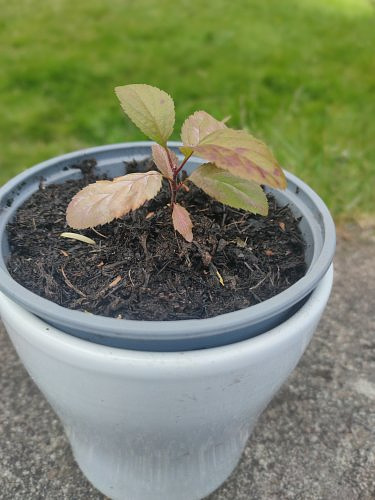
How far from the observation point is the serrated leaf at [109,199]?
944 mm

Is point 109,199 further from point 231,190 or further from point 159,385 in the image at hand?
point 159,385

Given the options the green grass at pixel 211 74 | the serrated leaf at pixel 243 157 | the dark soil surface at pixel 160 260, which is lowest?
the green grass at pixel 211 74

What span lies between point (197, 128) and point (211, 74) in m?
2.41

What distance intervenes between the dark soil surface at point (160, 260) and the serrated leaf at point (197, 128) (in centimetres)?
17

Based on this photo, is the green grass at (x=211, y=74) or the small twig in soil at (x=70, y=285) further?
the green grass at (x=211, y=74)

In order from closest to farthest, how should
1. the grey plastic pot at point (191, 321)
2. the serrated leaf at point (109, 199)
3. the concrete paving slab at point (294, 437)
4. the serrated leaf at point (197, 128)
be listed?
the grey plastic pot at point (191, 321)
the serrated leaf at point (109, 199)
the serrated leaf at point (197, 128)
the concrete paving slab at point (294, 437)

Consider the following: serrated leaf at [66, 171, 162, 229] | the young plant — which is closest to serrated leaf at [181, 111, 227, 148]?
the young plant

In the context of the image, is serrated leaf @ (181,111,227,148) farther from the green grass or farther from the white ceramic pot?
the green grass

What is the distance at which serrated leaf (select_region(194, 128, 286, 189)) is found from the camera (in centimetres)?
88

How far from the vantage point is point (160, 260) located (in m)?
1.03

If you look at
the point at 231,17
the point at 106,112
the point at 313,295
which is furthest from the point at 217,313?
the point at 231,17

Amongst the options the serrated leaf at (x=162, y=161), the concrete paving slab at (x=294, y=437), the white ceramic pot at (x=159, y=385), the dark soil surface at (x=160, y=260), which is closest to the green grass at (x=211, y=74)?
the concrete paving slab at (x=294, y=437)

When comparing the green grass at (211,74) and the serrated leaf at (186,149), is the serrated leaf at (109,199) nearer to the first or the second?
the serrated leaf at (186,149)

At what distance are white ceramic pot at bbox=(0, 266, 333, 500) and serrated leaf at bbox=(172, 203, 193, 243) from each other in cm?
22
